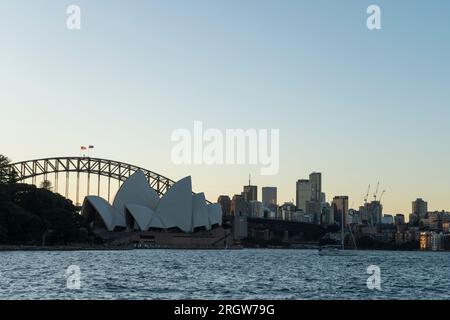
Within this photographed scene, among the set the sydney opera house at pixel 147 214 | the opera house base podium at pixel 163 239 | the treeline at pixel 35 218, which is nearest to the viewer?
the treeline at pixel 35 218

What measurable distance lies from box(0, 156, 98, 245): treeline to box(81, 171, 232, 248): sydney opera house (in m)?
23.6

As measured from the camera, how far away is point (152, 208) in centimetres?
16350

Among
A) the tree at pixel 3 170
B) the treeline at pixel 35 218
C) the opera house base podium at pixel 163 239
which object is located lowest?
the opera house base podium at pixel 163 239

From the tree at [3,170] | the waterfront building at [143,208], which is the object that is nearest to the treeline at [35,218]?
the tree at [3,170]

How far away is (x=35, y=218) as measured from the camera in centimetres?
11256

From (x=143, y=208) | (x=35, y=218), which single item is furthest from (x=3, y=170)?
(x=143, y=208)

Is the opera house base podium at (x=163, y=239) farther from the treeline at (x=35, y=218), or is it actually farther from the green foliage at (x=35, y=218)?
the green foliage at (x=35, y=218)

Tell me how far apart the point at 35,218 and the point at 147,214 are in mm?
50370

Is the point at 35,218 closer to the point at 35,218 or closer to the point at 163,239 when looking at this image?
the point at 35,218

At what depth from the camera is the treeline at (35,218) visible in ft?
365

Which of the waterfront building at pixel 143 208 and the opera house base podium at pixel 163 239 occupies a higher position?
the waterfront building at pixel 143 208

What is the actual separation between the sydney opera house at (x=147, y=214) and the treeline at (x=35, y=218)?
2355 cm
